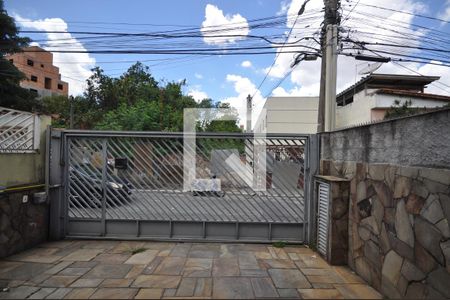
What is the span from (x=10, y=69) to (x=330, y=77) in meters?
16.5

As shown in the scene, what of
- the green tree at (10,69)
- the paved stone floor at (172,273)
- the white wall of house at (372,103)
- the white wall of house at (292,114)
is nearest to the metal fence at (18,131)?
the paved stone floor at (172,273)

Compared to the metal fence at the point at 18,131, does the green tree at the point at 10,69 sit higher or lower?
higher

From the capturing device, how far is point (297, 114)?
788 inches

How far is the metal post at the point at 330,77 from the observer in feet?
24.7

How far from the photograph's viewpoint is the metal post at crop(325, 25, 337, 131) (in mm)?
7539

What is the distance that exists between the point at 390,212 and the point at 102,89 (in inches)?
1001

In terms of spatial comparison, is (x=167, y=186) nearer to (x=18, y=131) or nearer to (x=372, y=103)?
(x=18, y=131)

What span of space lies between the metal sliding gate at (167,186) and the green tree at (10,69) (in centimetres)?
1395

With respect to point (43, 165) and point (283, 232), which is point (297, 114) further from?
point (43, 165)

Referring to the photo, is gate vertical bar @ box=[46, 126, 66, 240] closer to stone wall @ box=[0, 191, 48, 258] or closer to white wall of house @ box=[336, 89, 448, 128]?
stone wall @ box=[0, 191, 48, 258]

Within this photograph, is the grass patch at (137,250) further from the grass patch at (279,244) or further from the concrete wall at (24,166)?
the grass patch at (279,244)

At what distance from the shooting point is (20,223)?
467 cm

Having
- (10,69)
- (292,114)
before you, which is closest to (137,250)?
(10,69)

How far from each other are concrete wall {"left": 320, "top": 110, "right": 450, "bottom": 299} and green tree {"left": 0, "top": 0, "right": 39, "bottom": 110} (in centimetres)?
1784
